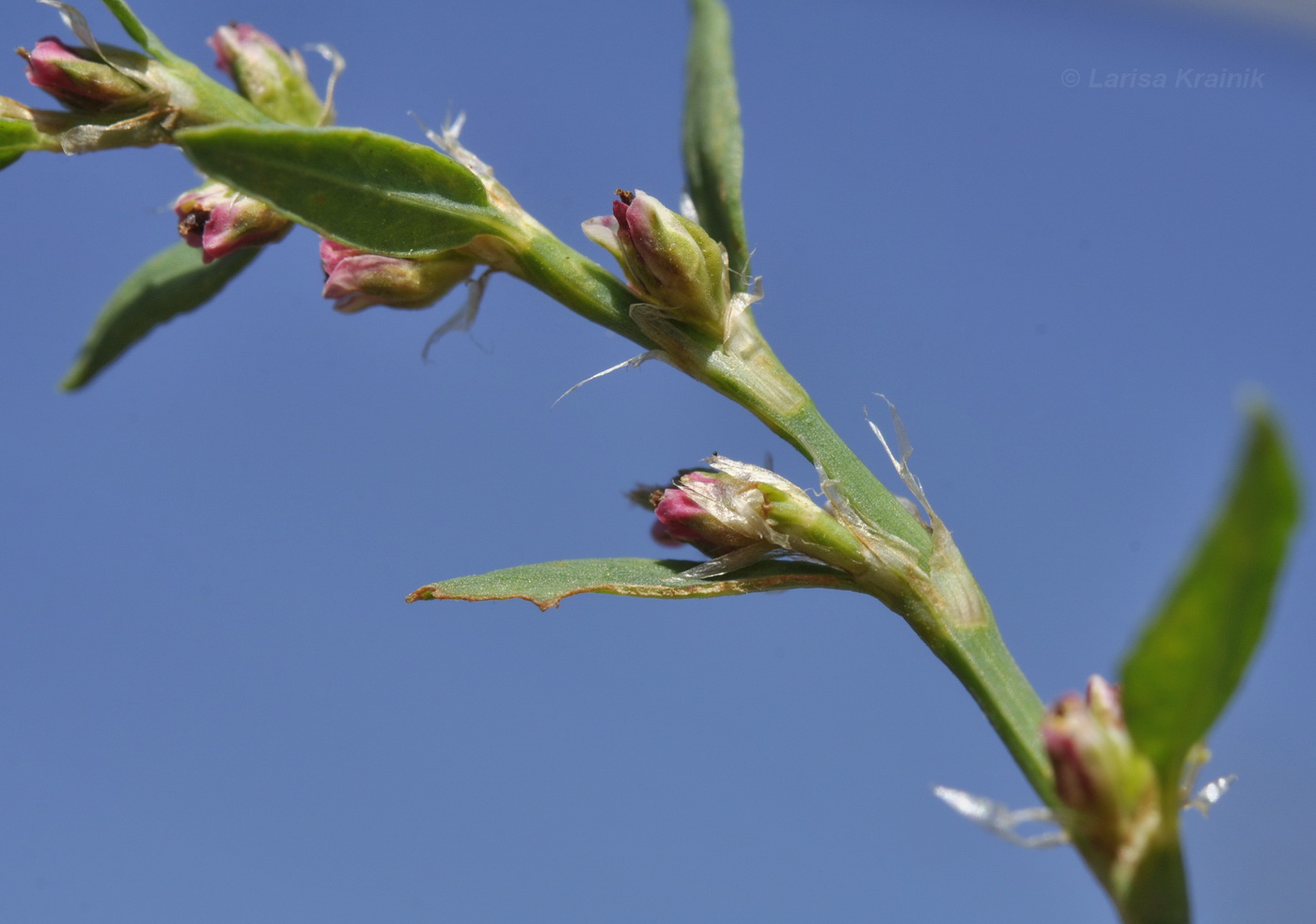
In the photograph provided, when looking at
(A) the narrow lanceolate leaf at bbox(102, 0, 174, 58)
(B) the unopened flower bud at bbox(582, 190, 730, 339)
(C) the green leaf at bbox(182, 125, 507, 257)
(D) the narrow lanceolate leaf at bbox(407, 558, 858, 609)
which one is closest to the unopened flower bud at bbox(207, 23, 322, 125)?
(A) the narrow lanceolate leaf at bbox(102, 0, 174, 58)

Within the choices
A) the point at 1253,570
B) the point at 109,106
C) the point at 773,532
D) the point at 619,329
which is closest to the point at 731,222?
the point at 619,329

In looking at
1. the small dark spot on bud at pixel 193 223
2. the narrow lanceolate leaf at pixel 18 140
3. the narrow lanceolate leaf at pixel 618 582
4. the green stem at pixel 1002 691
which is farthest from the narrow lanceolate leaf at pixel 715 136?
the narrow lanceolate leaf at pixel 18 140

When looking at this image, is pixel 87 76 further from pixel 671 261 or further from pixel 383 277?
pixel 671 261

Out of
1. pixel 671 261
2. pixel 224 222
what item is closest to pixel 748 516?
pixel 671 261

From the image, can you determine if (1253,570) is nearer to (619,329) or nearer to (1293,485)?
(1293,485)

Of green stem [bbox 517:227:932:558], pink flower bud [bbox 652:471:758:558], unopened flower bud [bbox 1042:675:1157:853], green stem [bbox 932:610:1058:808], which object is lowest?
unopened flower bud [bbox 1042:675:1157:853]

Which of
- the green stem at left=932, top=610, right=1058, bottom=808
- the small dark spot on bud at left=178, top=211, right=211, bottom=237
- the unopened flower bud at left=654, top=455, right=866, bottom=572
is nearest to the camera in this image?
the green stem at left=932, top=610, right=1058, bottom=808

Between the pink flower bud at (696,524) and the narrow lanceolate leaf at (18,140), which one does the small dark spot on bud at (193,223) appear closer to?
the narrow lanceolate leaf at (18,140)

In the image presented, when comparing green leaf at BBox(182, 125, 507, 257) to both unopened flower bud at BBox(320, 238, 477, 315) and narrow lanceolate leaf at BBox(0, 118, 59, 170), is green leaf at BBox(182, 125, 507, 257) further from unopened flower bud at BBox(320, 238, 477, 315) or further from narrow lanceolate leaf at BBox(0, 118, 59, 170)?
narrow lanceolate leaf at BBox(0, 118, 59, 170)
